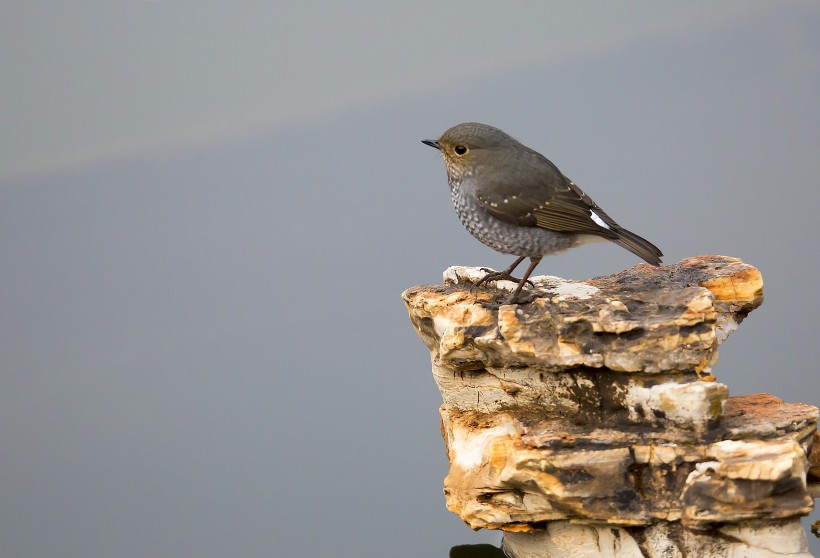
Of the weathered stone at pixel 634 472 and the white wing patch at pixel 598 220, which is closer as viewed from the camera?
the weathered stone at pixel 634 472

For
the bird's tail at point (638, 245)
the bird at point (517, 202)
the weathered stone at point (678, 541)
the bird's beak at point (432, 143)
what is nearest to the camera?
the weathered stone at point (678, 541)

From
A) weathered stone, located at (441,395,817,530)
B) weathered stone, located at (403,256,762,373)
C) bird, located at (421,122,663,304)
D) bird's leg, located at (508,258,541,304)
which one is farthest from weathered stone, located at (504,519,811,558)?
bird, located at (421,122,663,304)

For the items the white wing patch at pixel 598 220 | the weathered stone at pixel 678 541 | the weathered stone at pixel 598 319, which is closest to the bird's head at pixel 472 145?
the white wing patch at pixel 598 220

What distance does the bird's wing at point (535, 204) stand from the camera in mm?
6750

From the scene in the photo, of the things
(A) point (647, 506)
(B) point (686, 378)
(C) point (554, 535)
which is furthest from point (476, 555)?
(B) point (686, 378)

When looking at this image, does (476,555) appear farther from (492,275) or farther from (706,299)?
(706,299)

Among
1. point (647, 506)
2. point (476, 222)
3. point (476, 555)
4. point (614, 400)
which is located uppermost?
point (476, 222)

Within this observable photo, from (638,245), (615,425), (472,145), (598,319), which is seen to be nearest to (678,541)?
(615,425)

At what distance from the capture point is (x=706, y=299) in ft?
20.6

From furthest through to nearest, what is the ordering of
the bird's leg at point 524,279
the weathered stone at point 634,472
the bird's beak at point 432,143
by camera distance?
the bird's beak at point 432,143, the bird's leg at point 524,279, the weathered stone at point 634,472

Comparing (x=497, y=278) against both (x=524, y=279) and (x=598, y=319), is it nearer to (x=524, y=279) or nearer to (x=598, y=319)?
(x=524, y=279)

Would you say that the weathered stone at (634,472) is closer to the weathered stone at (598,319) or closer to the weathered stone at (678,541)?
the weathered stone at (678,541)

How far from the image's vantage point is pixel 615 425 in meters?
6.32

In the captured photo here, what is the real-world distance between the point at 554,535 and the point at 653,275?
1884mm
